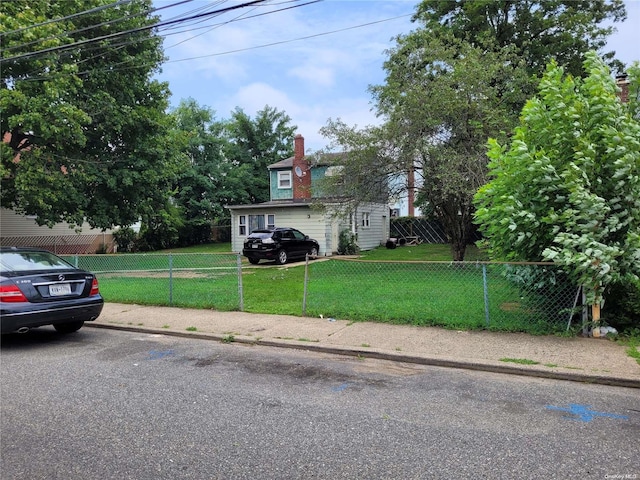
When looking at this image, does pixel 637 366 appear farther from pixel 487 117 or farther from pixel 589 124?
pixel 487 117

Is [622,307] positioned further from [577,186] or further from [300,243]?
[300,243]

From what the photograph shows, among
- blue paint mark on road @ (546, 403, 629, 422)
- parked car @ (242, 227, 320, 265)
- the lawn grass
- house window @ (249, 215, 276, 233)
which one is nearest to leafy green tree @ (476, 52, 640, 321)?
the lawn grass

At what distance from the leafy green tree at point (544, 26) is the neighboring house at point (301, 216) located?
1001cm

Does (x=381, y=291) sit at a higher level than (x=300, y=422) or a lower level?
higher

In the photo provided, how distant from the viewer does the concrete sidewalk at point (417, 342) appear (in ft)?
16.6

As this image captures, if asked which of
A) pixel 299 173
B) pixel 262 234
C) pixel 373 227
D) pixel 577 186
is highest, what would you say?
pixel 299 173

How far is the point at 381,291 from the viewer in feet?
32.6

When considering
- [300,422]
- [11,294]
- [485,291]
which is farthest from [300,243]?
[300,422]

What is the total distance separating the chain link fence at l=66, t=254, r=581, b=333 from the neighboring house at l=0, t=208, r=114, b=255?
16403 mm

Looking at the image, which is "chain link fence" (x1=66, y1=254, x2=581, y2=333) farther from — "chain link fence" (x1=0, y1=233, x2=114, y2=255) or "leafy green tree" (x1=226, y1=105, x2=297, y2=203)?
"leafy green tree" (x1=226, y1=105, x2=297, y2=203)

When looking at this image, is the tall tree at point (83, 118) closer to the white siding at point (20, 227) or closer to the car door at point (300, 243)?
the car door at point (300, 243)

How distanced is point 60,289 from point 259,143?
33298 mm

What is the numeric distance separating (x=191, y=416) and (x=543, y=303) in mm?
→ 5434

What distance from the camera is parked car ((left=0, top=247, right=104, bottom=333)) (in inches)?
234
